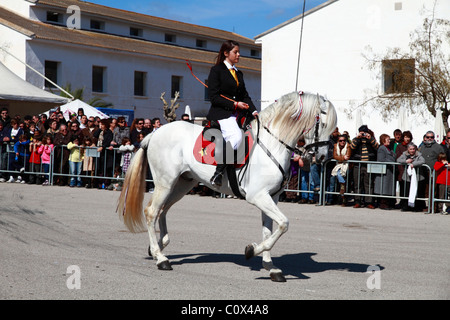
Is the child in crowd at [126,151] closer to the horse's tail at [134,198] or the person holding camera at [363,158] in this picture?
the person holding camera at [363,158]

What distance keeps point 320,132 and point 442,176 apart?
29.1ft

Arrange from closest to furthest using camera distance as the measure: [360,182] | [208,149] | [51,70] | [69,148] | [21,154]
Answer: [208,149]
[360,182]
[69,148]
[21,154]
[51,70]

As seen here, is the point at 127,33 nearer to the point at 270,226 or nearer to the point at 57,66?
the point at 57,66

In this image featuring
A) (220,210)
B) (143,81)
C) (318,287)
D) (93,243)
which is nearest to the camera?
(318,287)

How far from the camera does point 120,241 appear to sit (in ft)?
32.7

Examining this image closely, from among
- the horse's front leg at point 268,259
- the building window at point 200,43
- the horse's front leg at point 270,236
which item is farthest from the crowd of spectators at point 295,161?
the building window at point 200,43

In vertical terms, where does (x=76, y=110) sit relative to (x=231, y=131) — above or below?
above

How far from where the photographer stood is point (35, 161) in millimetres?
21266

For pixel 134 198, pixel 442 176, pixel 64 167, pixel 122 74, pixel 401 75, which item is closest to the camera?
pixel 134 198

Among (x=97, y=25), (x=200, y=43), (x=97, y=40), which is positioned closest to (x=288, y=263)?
(x=97, y=40)

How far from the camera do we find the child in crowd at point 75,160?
66.9ft

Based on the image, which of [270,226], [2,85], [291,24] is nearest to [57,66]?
[291,24]

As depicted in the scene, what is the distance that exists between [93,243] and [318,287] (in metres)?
3.93

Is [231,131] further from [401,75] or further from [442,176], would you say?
[401,75]
